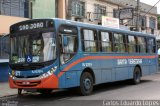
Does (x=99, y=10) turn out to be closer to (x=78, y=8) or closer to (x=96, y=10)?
(x=96, y=10)

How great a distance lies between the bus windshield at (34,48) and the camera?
14.2 meters

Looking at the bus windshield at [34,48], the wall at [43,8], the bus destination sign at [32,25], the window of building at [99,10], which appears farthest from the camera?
the window of building at [99,10]

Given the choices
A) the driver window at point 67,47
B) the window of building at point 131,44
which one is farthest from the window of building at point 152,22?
the driver window at point 67,47

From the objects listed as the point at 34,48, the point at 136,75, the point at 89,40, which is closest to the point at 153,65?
the point at 136,75

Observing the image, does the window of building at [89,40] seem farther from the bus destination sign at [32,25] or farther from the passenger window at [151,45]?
the passenger window at [151,45]

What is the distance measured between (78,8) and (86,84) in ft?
70.4

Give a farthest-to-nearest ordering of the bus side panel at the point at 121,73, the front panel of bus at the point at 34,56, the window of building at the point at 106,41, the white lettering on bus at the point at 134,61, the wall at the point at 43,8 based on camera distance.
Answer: the wall at the point at 43,8, the white lettering on bus at the point at 134,61, the bus side panel at the point at 121,73, the window of building at the point at 106,41, the front panel of bus at the point at 34,56

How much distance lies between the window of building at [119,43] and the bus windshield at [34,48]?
17.0ft

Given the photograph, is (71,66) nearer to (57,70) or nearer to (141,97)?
(57,70)

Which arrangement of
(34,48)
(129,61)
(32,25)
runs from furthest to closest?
(129,61), (32,25), (34,48)

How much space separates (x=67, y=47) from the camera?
14.8m

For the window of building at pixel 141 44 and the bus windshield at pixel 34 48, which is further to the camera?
the window of building at pixel 141 44

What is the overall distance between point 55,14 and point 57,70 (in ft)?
55.3

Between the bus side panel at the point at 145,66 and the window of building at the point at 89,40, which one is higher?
the window of building at the point at 89,40
